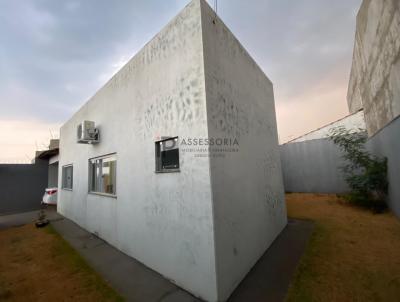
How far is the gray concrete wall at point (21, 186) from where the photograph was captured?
864 cm

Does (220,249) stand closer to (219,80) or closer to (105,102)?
(219,80)

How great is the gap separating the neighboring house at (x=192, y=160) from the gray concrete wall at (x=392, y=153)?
8.71ft

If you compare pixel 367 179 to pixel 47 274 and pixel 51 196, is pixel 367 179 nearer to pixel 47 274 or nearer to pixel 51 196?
pixel 47 274

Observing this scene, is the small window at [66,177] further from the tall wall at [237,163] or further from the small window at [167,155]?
the tall wall at [237,163]

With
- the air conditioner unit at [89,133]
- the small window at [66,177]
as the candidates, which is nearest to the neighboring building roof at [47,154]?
the small window at [66,177]

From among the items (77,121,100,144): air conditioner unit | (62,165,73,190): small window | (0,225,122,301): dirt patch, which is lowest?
(0,225,122,301): dirt patch

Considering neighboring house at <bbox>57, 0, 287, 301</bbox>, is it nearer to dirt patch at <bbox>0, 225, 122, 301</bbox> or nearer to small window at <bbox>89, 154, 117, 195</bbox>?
small window at <bbox>89, 154, 117, 195</bbox>

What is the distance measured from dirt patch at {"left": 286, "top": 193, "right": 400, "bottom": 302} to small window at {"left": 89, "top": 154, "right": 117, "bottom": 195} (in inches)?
152

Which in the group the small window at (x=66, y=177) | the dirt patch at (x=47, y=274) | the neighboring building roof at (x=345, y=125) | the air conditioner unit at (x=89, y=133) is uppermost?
the neighboring building roof at (x=345, y=125)

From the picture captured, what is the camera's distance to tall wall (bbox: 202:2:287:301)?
2049mm

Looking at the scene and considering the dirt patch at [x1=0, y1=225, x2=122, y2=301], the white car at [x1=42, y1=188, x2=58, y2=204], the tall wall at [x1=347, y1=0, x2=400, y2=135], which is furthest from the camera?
the white car at [x1=42, y1=188, x2=58, y2=204]

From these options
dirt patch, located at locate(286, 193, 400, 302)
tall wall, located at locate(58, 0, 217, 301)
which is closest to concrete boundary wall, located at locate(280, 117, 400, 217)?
dirt patch, located at locate(286, 193, 400, 302)

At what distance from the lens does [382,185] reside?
4863 mm

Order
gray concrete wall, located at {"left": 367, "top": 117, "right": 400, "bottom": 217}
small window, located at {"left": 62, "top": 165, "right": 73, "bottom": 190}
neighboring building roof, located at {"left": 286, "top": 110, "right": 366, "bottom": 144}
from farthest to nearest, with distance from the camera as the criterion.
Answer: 1. neighboring building roof, located at {"left": 286, "top": 110, "right": 366, "bottom": 144}
2. small window, located at {"left": 62, "top": 165, "right": 73, "bottom": 190}
3. gray concrete wall, located at {"left": 367, "top": 117, "right": 400, "bottom": 217}
